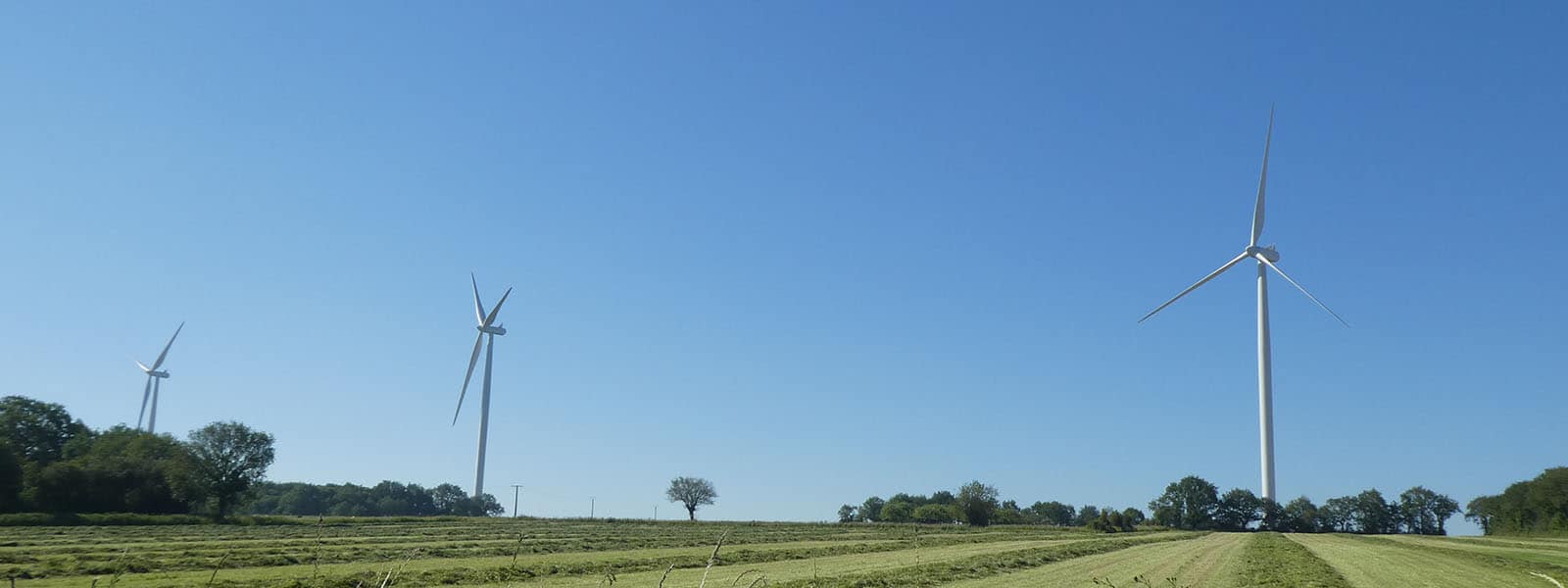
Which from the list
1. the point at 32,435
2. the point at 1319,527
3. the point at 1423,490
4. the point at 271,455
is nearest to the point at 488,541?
the point at 271,455

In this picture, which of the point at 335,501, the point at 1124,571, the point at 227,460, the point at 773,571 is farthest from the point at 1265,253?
the point at 335,501

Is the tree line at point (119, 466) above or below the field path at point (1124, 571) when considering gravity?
above

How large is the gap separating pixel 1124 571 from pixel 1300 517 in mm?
128804

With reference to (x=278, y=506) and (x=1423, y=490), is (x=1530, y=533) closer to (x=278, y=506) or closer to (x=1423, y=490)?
(x=1423, y=490)

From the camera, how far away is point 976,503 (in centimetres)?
15000

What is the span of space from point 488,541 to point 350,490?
15235 cm

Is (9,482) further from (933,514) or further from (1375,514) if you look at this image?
(1375,514)

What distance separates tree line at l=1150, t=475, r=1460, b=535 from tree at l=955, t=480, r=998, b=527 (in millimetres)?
25087

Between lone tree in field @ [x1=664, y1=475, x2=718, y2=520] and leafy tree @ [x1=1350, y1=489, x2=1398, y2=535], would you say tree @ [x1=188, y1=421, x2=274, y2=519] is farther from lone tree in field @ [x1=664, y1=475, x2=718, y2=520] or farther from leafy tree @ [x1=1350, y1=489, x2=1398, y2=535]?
leafy tree @ [x1=1350, y1=489, x2=1398, y2=535]

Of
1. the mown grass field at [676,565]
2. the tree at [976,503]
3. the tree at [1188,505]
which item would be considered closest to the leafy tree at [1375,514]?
the tree at [1188,505]

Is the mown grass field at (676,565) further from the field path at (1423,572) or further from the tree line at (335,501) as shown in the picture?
the tree line at (335,501)

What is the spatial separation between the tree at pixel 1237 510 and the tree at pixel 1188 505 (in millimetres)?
1040

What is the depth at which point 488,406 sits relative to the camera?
460ft

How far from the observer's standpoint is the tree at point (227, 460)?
10419 cm
